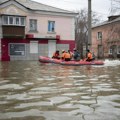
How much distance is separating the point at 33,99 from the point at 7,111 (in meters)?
1.67

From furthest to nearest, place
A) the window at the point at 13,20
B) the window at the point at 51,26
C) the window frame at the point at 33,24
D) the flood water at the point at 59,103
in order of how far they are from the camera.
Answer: the window at the point at 51,26
the window frame at the point at 33,24
the window at the point at 13,20
the flood water at the point at 59,103

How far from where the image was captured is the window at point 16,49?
37.5m

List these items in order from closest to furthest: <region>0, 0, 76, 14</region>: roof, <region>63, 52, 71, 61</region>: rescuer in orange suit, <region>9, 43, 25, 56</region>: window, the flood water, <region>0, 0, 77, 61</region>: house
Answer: the flood water, <region>63, 52, 71, 61</region>: rescuer in orange suit, <region>0, 0, 77, 61</region>: house, <region>9, 43, 25, 56</region>: window, <region>0, 0, 76, 14</region>: roof

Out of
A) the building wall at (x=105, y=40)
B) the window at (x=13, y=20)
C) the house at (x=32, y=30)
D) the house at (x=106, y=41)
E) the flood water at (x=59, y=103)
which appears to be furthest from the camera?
the building wall at (x=105, y=40)

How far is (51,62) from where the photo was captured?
27.4 m

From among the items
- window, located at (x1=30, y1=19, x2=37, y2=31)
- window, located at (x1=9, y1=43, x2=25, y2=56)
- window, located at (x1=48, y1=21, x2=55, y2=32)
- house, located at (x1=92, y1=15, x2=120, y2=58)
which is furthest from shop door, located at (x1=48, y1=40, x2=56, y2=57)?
house, located at (x1=92, y1=15, x2=120, y2=58)

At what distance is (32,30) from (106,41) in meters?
15.4

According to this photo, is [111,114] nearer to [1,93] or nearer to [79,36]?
[1,93]

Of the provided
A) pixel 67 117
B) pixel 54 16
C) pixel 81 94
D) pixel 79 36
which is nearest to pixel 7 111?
pixel 67 117

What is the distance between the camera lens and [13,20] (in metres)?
36.9

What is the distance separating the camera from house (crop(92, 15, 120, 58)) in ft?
157

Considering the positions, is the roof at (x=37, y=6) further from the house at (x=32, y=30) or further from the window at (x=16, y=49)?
the window at (x=16, y=49)

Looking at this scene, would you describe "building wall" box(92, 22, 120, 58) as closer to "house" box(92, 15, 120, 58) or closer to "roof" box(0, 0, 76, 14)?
"house" box(92, 15, 120, 58)

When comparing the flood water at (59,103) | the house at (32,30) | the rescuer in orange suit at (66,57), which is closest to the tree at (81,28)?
the house at (32,30)
